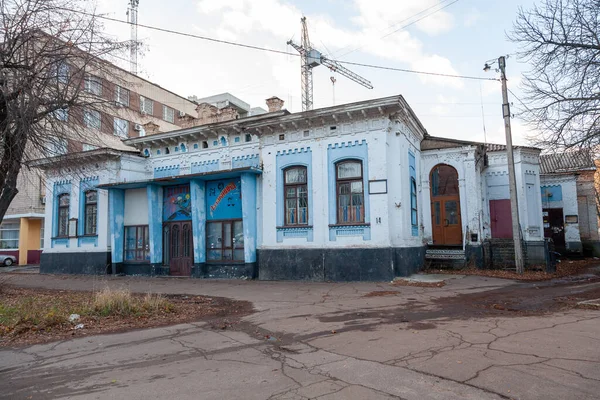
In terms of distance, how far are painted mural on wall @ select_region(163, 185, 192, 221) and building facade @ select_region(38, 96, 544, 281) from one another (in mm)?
58

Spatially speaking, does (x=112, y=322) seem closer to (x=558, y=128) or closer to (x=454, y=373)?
(x=454, y=373)

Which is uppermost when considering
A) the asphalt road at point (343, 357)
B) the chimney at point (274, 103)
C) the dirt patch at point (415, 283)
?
the chimney at point (274, 103)

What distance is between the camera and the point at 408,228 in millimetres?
15656

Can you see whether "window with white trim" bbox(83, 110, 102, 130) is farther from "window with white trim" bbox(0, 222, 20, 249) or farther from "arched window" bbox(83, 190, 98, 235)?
"window with white trim" bbox(0, 222, 20, 249)

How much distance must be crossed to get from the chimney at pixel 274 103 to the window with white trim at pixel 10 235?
2566 cm

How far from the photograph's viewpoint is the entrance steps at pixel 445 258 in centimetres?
1742

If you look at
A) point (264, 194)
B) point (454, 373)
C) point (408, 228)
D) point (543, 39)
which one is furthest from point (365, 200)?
point (454, 373)

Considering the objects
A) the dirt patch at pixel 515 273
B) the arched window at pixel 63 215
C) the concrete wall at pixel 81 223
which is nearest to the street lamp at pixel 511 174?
the dirt patch at pixel 515 273

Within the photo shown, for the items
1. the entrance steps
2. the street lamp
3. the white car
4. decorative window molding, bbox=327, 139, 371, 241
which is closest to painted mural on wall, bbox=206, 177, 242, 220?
decorative window molding, bbox=327, 139, 371, 241

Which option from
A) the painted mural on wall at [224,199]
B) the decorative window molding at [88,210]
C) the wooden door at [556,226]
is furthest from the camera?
the wooden door at [556,226]

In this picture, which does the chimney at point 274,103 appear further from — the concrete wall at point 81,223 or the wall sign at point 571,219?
the wall sign at point 571,219

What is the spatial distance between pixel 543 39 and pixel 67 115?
14.6m

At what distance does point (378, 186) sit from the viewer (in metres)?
14.7

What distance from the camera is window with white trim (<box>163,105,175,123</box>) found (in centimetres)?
4184
